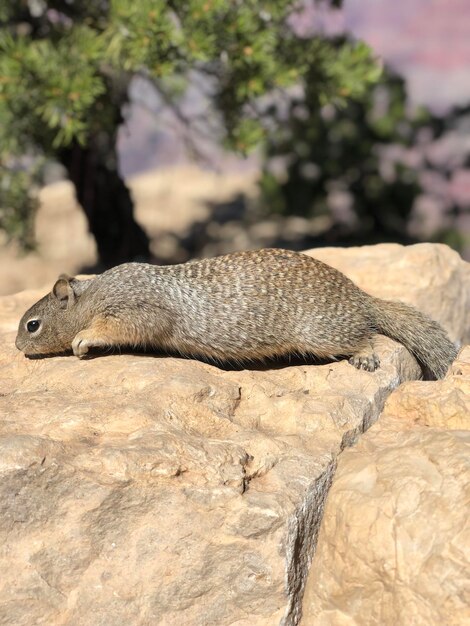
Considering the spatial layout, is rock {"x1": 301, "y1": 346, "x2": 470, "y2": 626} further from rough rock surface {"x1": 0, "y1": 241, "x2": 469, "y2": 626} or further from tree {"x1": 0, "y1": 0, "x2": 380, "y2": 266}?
tree {"x1": 0, "y1": 0, "x2": 380, "y2": 266}

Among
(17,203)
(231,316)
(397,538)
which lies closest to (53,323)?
(231,316)

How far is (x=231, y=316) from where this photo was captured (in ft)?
15.2

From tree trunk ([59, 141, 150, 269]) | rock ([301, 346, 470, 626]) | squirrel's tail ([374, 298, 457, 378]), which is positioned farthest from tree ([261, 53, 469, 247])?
rock ([301, 346, 470, 626])

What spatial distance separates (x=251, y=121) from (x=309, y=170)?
5264 millimetres

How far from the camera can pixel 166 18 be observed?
6.12 metres

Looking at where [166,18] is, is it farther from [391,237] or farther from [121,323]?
[391,237]

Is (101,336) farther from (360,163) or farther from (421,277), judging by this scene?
(360,163)

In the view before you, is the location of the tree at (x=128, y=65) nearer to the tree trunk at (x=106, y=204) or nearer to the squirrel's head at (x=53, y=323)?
the tree trunk at (x=106, y=204)

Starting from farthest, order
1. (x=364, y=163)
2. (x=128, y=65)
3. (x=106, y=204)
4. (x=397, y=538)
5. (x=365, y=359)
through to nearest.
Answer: (x=364, y=163) < (x=106, y=204) < (x=128, y=65) < (x=365, y=359) < (x=397, y=538)

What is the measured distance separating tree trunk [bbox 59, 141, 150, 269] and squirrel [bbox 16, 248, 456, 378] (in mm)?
5323

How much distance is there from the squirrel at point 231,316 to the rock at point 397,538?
3.45 feet

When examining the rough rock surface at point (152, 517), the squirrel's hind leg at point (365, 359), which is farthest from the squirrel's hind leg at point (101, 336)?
the squirrel's hind leg at point (365, 359)

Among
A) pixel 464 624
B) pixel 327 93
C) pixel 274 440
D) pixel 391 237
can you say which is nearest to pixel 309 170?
pixel 391 237

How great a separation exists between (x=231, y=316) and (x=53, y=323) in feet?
3.53
